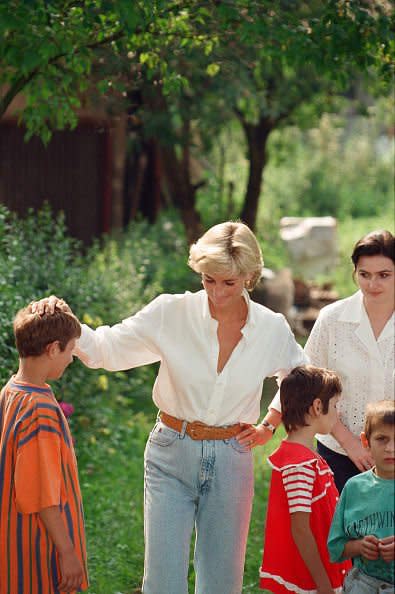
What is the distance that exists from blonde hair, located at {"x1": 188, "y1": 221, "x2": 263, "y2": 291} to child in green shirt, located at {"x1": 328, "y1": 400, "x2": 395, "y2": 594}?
680 millimetres

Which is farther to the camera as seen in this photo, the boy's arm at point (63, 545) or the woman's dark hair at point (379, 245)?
the woman's dark hair at point (379, 245)

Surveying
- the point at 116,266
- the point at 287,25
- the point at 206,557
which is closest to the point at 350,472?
the point at 206,557

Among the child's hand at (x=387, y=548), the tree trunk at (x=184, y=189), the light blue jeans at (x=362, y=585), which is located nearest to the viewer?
the child's hand at (x=387, y=548)

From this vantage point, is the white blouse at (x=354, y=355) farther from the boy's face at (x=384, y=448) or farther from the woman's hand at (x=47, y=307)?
the woman's hand at (x=47, y=307)

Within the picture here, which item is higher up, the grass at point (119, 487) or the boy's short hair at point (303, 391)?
the boy's short hair at point (303, 391)

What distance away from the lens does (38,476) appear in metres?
3.62

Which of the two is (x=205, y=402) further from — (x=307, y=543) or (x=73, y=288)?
(x=73, y=288)

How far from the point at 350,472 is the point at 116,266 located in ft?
17.5

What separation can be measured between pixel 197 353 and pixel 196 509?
60cm

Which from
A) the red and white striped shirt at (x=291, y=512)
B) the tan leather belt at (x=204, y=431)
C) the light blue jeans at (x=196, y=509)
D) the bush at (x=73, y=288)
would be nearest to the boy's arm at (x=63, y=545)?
the light blue jeans at (x=196, y=509)

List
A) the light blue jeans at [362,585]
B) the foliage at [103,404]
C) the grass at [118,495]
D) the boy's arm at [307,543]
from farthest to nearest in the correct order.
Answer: the foliage at [103,404] → the grass at [118,495] → the boy's arm at [307,543] → the light blue jeans at [362,585]

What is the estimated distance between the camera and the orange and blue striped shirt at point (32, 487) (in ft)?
11.9

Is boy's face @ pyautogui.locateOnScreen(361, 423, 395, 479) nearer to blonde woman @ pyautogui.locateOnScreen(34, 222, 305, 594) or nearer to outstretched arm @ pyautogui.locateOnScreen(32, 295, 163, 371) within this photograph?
blonde woman @ pyautogui.locateOnScreen(34, 222, 305, 594)

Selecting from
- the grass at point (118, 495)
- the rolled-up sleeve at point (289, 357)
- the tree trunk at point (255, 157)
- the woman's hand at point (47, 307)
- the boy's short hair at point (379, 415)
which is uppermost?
the tree trunk at point (255, 157)
